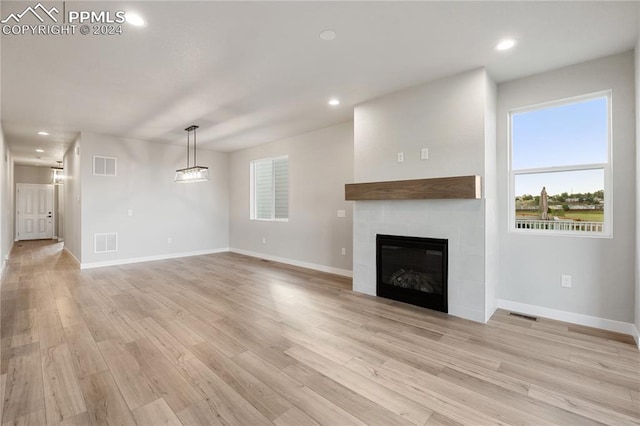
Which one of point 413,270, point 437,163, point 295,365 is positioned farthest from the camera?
point 413,270

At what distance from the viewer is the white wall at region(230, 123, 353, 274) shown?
203 inches

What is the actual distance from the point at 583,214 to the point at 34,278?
313 inches

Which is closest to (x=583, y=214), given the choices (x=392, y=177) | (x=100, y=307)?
(x=392, y=177)

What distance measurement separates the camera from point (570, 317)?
304 cm

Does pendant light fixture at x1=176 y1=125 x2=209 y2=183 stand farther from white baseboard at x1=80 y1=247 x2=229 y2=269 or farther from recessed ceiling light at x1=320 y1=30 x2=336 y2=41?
recessed ceiling light at x1=320 y1=30 x2=336 y2=41

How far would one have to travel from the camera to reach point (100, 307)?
11.5ft

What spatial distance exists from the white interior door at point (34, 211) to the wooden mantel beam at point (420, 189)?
1249cm

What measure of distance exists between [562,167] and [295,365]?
3433 mm

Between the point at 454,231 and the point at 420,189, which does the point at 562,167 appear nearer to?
the point at 454,231

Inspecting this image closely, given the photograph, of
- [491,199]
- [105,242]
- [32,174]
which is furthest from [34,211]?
[491,199]

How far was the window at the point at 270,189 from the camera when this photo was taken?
649 cm

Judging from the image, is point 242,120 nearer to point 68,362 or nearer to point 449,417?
point 68,362

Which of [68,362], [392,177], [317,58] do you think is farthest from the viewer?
[392,177]

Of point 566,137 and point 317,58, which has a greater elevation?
point 317,58
